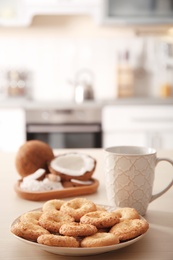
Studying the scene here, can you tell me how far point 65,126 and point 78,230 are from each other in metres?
2.72

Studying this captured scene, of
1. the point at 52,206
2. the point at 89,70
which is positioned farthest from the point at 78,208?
the point at 89,70

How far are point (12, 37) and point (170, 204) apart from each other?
3077mm

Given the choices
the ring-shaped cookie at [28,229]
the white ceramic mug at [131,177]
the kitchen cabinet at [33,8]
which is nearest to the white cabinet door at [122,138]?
the kitchen cabinet at [33,8]

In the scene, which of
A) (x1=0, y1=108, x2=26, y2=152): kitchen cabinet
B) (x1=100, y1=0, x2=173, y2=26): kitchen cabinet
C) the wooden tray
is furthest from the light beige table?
(x1=100, y1=0, x2=173, y2=26): kitchen cabinet

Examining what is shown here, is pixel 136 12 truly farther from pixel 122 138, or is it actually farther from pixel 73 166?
pixel 73 166

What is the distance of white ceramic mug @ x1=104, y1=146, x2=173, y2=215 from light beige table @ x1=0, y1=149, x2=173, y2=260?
40mm

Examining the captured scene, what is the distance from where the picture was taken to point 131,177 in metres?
1.02

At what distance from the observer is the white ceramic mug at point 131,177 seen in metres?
1.02

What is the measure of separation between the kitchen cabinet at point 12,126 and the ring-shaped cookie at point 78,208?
253cm

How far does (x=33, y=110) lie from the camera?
347 centimetres

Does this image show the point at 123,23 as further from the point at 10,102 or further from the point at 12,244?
the point at 12,244

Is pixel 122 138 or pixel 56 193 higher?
pixel 56 193

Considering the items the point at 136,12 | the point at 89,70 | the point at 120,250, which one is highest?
the point at 136,12

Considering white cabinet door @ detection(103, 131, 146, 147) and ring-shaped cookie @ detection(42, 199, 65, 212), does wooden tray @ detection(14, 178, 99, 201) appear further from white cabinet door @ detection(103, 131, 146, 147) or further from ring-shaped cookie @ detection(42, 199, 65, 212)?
white cabinet door @ detection(103, 131, 146, 147)
